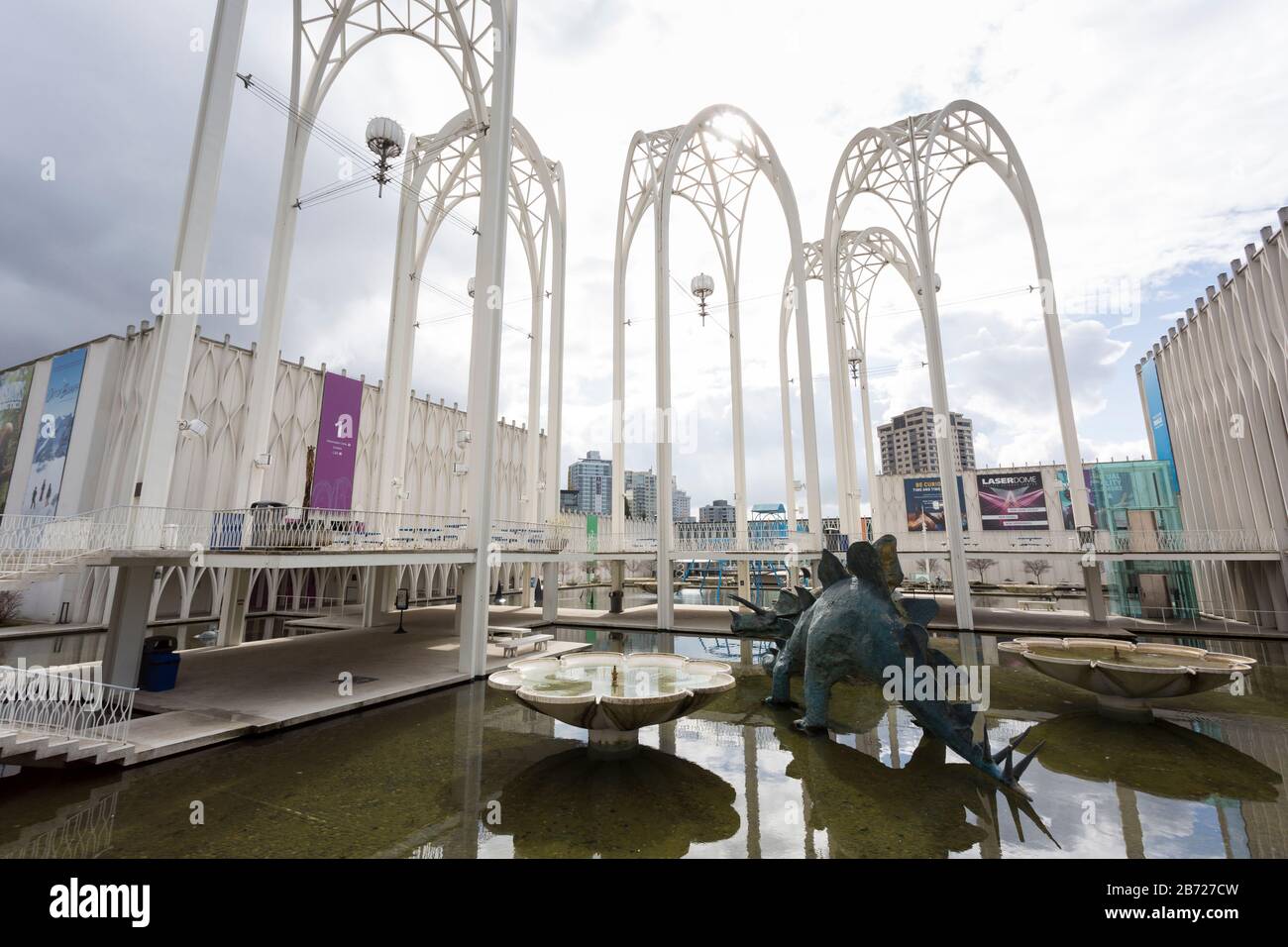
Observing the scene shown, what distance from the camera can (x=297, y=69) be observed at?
15.8 meters

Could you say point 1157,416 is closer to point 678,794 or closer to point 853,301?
point 853,301

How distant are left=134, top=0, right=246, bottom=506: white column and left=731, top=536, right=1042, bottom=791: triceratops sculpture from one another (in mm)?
12467

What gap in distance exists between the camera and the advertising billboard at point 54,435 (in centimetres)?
2317

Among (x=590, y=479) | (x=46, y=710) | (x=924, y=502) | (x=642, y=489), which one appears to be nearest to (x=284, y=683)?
(x=46, y=710)

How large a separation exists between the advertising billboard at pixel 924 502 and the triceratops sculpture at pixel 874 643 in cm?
3633

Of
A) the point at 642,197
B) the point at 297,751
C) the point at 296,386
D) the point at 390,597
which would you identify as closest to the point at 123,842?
the point at 297,751

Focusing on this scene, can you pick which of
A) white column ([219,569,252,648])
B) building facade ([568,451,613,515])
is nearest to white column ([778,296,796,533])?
white column ([219,569,252,648])

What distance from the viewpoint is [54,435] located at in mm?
23750

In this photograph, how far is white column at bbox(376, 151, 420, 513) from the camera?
1992cm

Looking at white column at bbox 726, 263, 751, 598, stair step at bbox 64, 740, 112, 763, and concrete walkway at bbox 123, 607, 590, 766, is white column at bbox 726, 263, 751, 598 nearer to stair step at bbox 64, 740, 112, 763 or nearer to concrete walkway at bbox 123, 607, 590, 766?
concrete walkway at bbox 123, 607, 590, 766

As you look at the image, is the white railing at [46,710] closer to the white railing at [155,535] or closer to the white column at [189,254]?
the white railing at [155,535]

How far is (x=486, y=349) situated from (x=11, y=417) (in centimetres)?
2921
